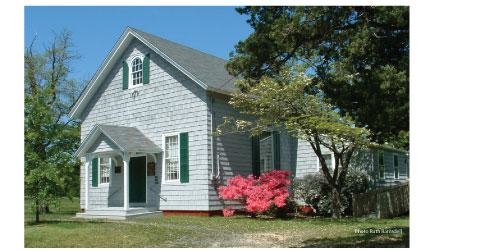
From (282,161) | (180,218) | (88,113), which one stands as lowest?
(180,218)

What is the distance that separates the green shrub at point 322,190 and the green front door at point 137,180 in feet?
17.1

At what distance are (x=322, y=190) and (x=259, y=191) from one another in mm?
2975

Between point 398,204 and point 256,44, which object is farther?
point 398,204

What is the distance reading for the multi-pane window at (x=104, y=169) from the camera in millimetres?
20000

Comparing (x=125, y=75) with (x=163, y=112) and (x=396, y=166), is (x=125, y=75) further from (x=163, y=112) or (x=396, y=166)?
(x=396, y=166)

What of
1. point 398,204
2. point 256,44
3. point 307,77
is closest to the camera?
point 256,44

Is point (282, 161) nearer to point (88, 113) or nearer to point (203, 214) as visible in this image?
point (203, 214)

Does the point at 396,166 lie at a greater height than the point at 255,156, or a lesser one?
lesser

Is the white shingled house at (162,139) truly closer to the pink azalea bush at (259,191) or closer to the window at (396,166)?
the pink azalea bush at (259,191)

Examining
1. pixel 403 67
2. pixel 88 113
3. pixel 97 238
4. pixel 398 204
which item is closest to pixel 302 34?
pixel 403 67

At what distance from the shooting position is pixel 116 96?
19.9m

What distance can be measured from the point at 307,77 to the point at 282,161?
212 inches

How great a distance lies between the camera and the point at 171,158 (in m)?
18.4

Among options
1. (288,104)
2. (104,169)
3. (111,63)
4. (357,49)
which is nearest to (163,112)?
(111,63)
